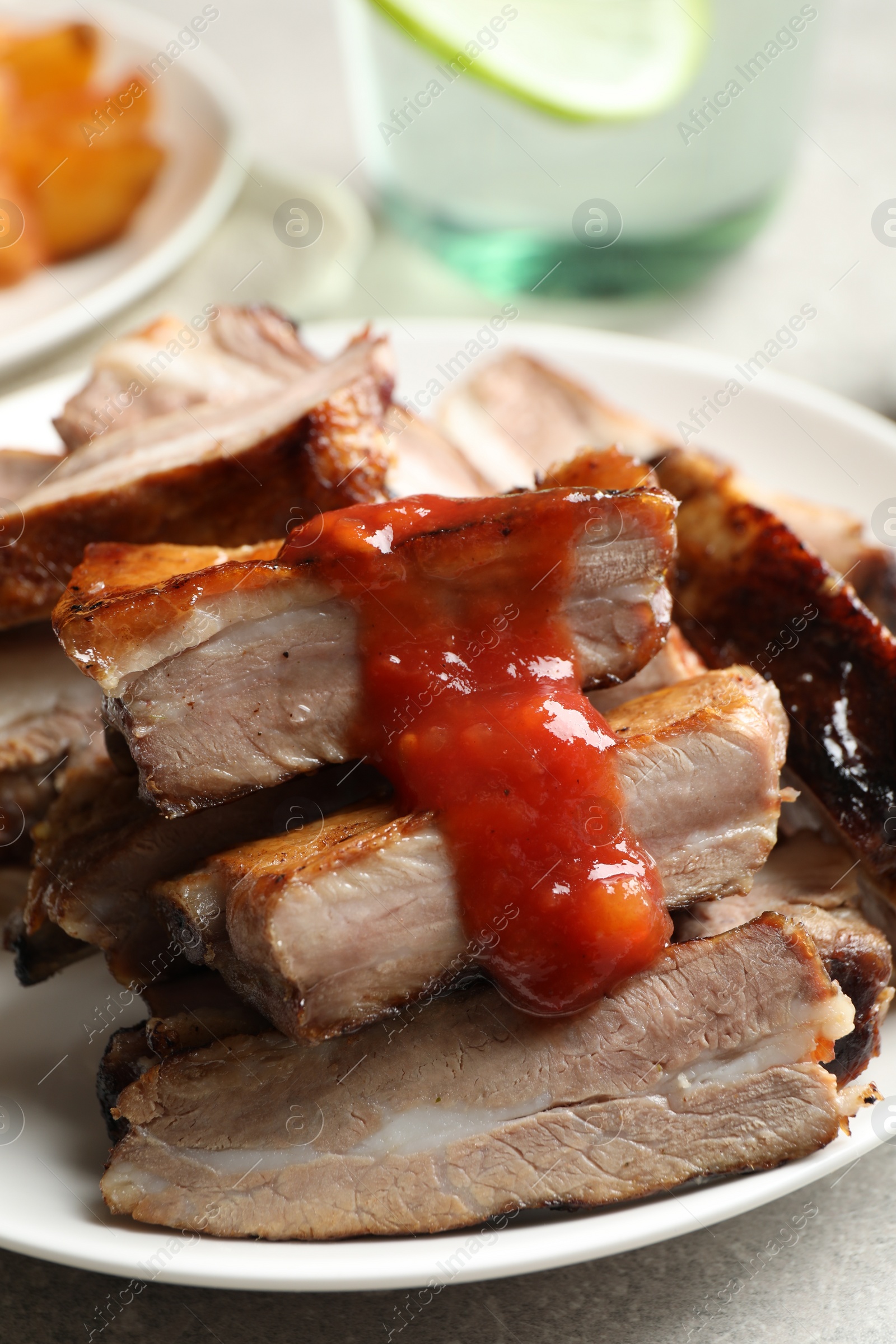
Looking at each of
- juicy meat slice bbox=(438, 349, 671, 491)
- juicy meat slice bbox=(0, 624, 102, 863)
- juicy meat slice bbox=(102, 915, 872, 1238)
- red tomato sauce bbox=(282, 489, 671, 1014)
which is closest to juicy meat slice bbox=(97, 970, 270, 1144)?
juicy meat slice bbox=(102, 915, 872, 1238)

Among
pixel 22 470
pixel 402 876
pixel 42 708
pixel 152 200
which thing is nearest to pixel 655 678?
pixel 402 876

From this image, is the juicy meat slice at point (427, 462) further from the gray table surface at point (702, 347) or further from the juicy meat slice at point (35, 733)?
the gray table surface at point (702, 347)

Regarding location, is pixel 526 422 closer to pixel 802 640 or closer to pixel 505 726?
pixel 802 640

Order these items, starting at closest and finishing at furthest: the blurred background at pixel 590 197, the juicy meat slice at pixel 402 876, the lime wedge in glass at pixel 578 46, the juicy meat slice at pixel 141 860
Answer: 1. the juicy meat slice at pixel 402 876
2. the juicy meat slice at pixel 141 860
3. the lime wedge in glass at pixel 578 46
4. the blurred background at pixel 590 197

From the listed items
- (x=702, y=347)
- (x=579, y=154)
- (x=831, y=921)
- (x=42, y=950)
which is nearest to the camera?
(x=831, y=921)

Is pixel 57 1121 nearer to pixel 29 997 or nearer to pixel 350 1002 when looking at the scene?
pixel 29 997

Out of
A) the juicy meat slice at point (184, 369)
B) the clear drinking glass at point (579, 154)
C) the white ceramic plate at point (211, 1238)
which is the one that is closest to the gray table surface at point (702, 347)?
the white ceramic plate at point (211, 1238)
